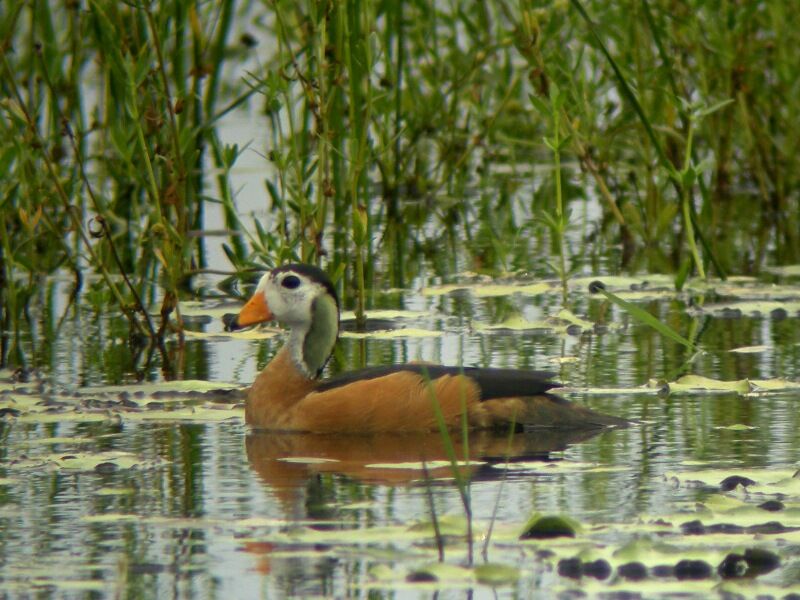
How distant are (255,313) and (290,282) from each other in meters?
0.24

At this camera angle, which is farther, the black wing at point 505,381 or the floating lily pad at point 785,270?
the floating lily pad at point 785,270

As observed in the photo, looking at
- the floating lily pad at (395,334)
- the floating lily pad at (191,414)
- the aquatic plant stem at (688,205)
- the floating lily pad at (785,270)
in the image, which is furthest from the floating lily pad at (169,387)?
the floating lily pad at (785,270)

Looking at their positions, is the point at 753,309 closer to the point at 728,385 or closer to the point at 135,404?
the point at 728,385

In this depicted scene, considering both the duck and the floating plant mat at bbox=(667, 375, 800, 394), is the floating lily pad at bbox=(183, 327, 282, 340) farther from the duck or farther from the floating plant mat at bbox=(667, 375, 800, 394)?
the floating plant mat at bbox=(667, 375, 800, 394)

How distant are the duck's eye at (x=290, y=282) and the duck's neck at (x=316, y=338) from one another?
11cm

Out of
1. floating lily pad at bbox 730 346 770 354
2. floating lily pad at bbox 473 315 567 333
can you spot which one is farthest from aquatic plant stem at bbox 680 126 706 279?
floating lily pad at bbox 730 346 770 354

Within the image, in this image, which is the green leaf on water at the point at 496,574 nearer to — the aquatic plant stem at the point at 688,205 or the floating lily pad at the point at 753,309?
the aquatic plant stem at the point at 688,205

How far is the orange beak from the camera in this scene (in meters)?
8.84

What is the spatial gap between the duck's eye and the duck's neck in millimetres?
114

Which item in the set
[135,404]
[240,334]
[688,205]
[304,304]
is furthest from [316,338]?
[688,205]

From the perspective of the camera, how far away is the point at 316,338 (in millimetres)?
8680

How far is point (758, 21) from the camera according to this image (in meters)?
14.4

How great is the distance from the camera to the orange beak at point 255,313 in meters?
8.84

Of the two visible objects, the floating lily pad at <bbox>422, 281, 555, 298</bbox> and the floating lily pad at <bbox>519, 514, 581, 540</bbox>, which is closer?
the floating lily pad at <bbox>519, 514, 581, 540</bbox>
